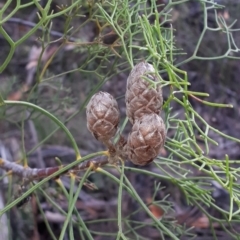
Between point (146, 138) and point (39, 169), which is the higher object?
point (146, 138)

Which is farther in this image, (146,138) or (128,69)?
(128,69)

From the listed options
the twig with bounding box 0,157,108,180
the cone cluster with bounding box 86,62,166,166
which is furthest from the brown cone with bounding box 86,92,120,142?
the twig with bounding box 0,157,108,180

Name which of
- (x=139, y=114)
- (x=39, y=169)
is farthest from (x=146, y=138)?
(x=39, y=169)

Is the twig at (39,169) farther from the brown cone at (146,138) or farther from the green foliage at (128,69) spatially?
the brown cone at (146,138)

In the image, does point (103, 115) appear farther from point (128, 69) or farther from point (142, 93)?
point (128, 69)

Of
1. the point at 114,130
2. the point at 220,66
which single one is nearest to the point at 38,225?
the point at 220,66
